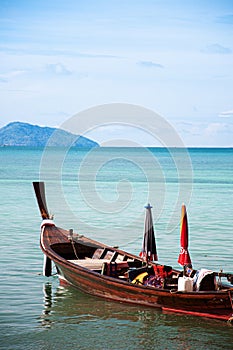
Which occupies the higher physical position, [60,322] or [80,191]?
[80,191]

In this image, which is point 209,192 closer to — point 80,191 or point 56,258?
point 80,191

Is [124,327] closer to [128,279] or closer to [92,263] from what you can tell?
[128,279]

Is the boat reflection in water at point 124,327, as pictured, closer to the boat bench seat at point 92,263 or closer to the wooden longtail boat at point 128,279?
the wooden longtail boat at point 128,279

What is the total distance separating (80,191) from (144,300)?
4422cm

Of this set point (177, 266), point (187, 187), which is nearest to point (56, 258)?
point (177, 266)

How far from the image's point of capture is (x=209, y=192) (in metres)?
62.2

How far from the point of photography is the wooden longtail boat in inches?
733

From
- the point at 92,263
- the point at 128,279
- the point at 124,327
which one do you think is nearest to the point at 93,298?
the point at 128,279

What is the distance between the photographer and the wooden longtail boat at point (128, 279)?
18625 mm

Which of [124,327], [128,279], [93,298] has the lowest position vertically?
[124,327]

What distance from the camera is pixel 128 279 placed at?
21.1m

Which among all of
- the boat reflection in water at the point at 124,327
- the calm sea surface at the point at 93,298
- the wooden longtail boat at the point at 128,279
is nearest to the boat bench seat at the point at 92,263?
the wooden longtail boat at the point at 128,279

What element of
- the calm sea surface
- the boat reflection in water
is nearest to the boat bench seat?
the calm sea surface

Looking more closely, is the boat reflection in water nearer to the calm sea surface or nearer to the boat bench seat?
the calm sea surface
